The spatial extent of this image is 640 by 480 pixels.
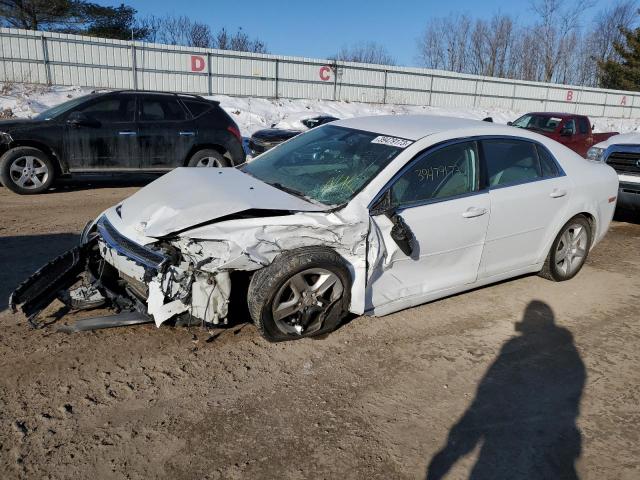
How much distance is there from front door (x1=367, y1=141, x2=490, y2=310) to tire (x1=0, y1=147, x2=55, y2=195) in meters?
6.71

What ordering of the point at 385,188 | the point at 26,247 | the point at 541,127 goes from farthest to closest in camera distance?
the point at 541,127
the point at 26,247
the point at 385,188

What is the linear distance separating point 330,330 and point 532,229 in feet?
7.08

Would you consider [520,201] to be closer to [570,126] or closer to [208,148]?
[208,148]

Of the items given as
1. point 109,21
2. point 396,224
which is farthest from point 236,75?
point 396,224

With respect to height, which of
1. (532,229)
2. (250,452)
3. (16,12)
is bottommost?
(250,452)

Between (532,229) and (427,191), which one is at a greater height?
(427,191)

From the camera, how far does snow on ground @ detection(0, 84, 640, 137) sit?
19.3 m

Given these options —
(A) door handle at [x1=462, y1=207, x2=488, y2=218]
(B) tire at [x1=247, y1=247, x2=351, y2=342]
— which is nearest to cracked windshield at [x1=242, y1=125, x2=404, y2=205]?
(B) tire at [x1=247, y1=247, x2=351, y2=342]

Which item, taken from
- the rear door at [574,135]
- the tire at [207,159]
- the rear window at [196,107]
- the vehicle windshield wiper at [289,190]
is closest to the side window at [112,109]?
the rear window at [196,107]

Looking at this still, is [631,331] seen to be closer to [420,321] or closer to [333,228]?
[420,321]

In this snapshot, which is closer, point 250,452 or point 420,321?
point 250,452

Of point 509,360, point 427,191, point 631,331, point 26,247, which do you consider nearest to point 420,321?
point 509,360

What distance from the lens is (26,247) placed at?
553 centimetres

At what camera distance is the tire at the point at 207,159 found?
9430mm
